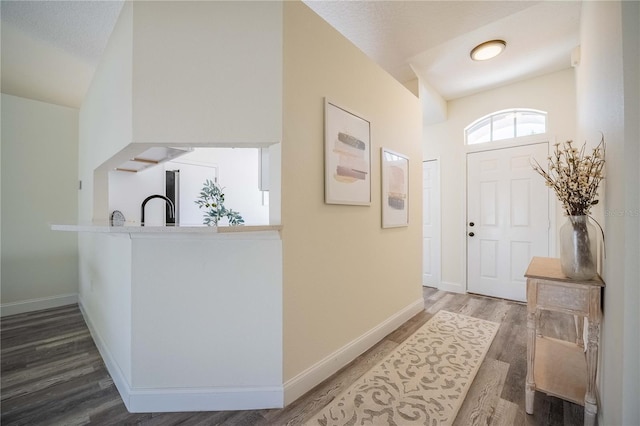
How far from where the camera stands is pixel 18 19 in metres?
2.19

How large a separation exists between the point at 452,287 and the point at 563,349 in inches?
80.9

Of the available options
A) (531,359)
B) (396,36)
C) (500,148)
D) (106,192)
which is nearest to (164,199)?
(106,192)

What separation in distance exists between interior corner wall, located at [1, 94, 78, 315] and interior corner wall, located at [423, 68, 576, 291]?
519cm

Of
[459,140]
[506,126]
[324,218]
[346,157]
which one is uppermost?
[506,126]

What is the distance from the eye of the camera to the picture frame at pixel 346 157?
6.33ft

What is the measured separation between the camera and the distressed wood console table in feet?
4.44

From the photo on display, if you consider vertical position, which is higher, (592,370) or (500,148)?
(500,148)

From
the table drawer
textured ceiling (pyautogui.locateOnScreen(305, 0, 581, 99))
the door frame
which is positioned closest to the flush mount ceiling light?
textured ceiling (pyautogui.locateOnScreen(305, 0, 581, 99))

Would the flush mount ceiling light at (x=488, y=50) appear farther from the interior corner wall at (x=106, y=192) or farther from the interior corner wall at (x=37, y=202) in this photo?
the interior corner wall at (x=37, y=202)

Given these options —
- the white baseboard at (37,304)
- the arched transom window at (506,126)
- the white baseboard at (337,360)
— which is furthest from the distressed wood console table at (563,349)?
the white baseboard at (37,304)

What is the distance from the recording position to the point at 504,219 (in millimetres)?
3594

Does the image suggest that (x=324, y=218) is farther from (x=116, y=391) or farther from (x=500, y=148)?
(x=500, y=148)

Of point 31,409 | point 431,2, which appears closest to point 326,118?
point 431,2

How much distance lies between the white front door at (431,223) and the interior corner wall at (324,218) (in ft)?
5.53
